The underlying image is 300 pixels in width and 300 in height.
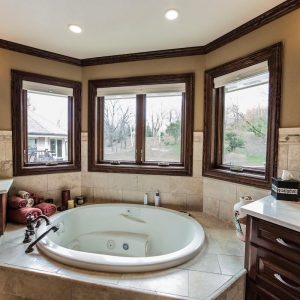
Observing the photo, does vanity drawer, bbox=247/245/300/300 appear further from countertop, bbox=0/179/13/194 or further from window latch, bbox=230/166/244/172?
countertop, bbox=0/179/13/194

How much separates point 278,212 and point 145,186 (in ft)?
5.56

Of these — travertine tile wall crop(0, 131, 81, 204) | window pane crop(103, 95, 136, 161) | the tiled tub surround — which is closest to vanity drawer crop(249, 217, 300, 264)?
the tiled tub surround

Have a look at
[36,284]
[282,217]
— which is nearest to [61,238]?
[36,284]

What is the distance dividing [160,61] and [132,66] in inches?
14.5

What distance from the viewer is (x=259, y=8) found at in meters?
1.80

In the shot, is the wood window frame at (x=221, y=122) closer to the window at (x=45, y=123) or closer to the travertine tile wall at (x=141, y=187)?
the travertine tile wall at (x=141, y=187)

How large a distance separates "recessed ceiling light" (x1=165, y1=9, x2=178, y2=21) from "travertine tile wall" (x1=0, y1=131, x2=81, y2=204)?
208 cm

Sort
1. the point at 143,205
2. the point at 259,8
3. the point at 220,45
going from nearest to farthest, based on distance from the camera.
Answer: the point at 259,8, the point at 220,45, the point at 143,205

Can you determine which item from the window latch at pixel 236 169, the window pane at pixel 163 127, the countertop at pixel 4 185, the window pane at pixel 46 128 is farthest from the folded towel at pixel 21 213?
the window latch at pixel 236 169

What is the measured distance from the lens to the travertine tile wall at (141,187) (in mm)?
2363

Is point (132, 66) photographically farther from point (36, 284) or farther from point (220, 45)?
point (36, 284)

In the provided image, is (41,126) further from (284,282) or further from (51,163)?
(284,282)

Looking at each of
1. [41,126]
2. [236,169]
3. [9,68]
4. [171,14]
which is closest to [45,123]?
[41,126]

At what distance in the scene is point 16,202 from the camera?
2268 mm
